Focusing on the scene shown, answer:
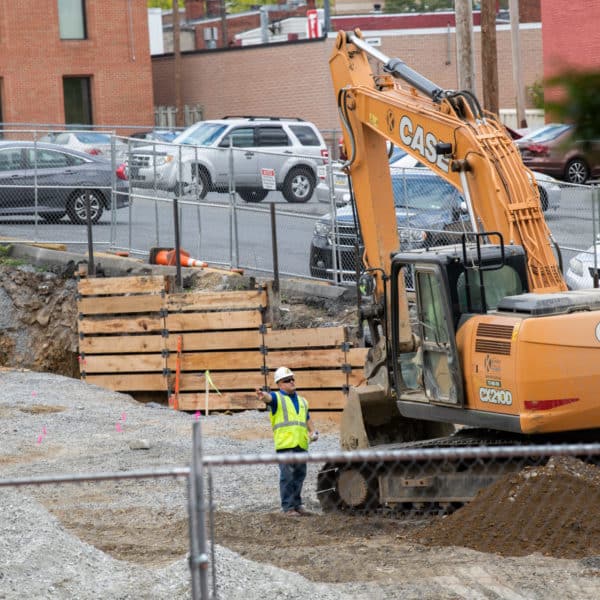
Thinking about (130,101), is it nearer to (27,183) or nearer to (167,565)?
(27,183)

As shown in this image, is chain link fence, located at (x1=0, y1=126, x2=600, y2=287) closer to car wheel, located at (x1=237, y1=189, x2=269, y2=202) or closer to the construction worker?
car wheel, located at (x1=237, y1=189, x2=269, y2=202)

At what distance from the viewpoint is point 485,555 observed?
28.5 feet

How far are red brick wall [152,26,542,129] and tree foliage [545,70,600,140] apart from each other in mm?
42922

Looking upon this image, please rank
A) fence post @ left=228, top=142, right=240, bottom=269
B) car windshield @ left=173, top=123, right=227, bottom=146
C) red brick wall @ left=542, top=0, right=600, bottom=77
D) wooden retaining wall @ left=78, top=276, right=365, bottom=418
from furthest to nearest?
red brick wall @ left=542, top=0, right=600, bottom=77
car windshield @ left=173, top=123, right=227, bottom=146
fence post @ left=228, top=142, right=240, bottom=269
wooden retaining wall @ left=78, top=276, right=365, bottom=418

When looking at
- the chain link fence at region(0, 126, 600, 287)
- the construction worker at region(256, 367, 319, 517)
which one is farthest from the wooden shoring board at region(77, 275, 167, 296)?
the construction worker at region(256, 367, 319, 517)

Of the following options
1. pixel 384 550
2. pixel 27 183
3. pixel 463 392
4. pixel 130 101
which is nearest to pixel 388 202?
pixel 463 392

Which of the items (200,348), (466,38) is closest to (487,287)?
(200,348)

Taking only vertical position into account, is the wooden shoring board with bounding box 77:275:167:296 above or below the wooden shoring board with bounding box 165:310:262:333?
above

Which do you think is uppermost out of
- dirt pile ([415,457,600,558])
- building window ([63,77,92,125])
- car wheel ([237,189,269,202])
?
building window ([63,77,92,125])

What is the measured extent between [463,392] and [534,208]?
6.34ft

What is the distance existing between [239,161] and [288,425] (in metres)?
16.1

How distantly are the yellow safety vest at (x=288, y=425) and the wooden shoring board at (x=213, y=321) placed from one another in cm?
717

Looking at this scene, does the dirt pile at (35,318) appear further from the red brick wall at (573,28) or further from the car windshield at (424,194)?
the red brick wall at (573,28)

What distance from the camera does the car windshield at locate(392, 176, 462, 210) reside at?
18906 millimetres
